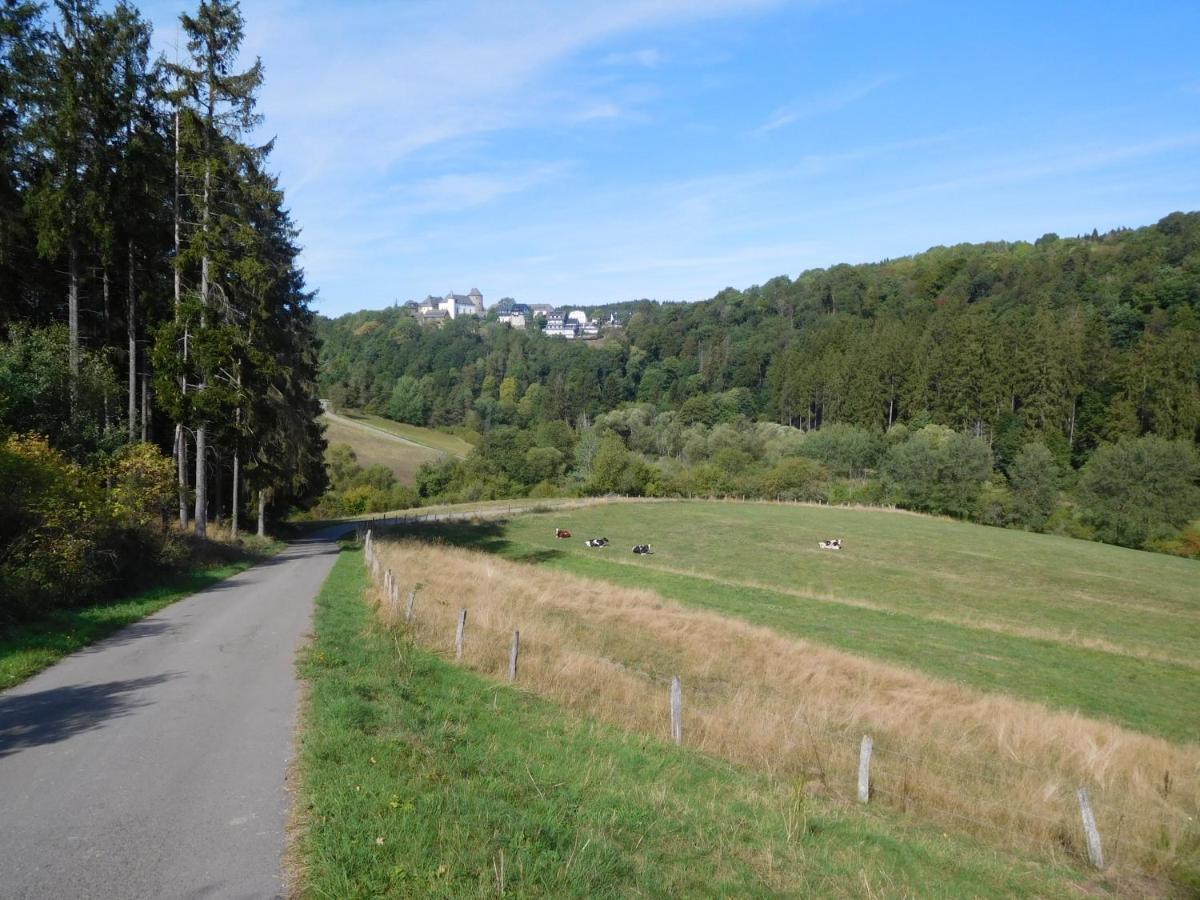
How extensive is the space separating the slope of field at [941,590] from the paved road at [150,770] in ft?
62.7

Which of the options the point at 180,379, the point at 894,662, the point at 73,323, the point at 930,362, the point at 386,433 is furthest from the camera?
the point at 386,433

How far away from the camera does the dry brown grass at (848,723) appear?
10.1m

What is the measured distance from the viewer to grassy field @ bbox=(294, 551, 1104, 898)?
5453mm

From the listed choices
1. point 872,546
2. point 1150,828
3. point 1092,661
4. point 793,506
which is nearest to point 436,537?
point 872,546

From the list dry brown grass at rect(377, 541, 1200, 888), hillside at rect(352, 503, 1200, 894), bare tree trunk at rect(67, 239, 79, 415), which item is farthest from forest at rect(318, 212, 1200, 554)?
bare tree trunk at rect(67, 239, 79, 415)

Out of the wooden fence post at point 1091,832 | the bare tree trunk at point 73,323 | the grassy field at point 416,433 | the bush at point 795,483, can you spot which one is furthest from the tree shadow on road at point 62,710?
the grassy field at point 416,433

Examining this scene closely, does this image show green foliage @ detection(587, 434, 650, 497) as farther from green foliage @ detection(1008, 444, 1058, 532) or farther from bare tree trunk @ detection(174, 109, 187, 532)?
bare tree trunk @ detection(174, 109, 187, 532)

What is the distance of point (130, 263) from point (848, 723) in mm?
27647

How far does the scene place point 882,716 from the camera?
49.4 ft

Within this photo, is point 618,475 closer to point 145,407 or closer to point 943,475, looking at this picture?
point 943,475

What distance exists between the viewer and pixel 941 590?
3897 cm

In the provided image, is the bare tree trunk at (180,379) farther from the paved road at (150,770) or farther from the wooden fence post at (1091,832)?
the wooden fence post at (1091,832)

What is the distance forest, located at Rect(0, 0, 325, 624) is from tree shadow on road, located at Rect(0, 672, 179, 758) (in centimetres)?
865

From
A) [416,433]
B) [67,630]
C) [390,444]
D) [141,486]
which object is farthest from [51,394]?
[416,433]
